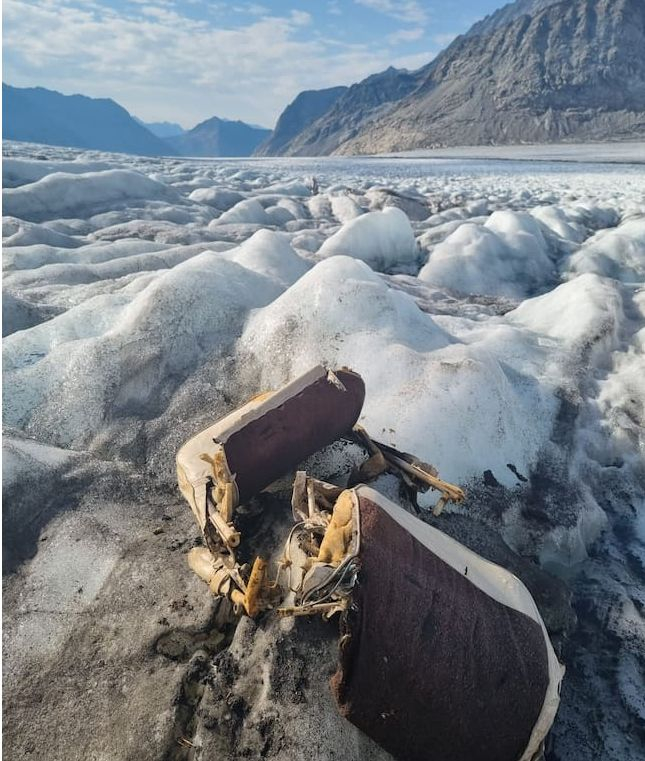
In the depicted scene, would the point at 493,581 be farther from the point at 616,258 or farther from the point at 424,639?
the point at 616,258

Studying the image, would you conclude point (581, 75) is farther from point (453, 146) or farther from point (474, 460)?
point (474, 460)

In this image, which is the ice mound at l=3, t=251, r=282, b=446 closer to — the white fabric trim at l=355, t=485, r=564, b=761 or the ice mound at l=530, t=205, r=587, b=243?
the white fabric trim at l=355, t=485, r=564, b=761

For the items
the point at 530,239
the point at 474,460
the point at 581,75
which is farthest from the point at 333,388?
the point at 581,75

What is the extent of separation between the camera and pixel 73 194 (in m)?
14.3

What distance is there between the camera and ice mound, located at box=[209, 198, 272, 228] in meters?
14.2

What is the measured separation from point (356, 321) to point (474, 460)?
163 cm

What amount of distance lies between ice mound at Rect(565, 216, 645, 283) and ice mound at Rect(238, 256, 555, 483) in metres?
6.46

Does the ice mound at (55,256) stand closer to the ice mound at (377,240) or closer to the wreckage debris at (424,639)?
the ice mound at (377,240)

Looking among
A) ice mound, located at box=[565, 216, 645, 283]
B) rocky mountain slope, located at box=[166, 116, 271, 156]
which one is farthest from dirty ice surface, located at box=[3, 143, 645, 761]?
rocky mountain slope, located at box=[166, 116, 271, 156]

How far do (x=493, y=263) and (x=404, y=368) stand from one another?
6911 mm

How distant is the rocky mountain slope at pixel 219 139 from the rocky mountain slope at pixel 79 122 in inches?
833

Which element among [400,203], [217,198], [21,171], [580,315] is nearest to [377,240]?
[580,315]

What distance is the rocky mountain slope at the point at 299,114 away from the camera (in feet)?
456

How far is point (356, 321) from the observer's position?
4766 millimetres
